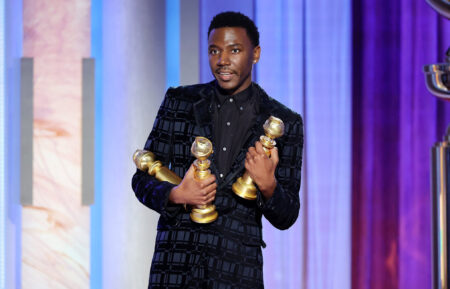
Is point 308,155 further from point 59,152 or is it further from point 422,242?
point 59,152

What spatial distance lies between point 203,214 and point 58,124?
1.87 metres

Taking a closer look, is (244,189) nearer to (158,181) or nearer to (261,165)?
(261,165)

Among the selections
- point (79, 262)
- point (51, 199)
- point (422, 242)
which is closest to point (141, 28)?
point (51, 199)

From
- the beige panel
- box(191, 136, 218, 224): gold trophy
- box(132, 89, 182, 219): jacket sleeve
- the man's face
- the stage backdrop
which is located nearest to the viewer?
box(191, 136, 218, 224): gold trophy

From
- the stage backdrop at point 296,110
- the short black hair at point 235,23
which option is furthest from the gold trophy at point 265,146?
the stage backdrop at point 296,110

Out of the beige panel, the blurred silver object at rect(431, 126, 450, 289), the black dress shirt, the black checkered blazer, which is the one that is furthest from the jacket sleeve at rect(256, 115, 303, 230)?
the beige panel

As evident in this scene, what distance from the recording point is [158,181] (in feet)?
5.04

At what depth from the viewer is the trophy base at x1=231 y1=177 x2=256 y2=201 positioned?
1.45 m

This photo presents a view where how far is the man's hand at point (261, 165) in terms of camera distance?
1.42 metres

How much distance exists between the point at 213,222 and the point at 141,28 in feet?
5.45

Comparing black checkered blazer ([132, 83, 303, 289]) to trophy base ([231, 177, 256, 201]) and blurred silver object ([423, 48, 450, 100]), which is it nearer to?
trophy base ([231, 177, 256, 201])

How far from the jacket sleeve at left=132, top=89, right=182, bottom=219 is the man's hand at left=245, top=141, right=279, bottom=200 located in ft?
0.75

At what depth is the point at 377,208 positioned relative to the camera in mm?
2758

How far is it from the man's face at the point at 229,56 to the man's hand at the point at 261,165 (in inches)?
10.6
